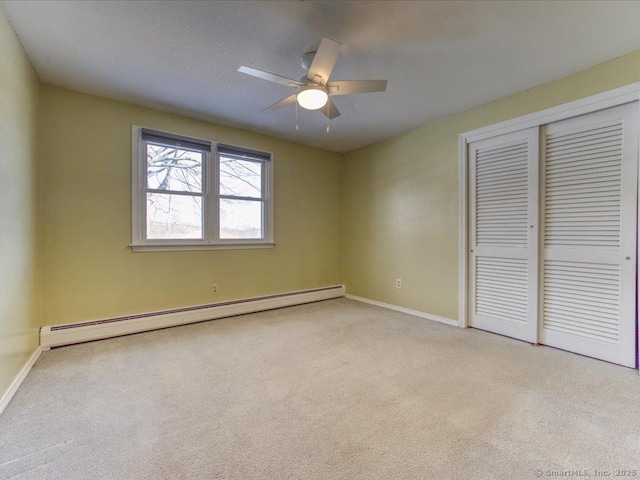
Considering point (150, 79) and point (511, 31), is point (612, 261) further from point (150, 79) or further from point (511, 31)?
point (150, 79)

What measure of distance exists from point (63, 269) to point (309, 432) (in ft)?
8.74

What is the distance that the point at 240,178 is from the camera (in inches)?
149

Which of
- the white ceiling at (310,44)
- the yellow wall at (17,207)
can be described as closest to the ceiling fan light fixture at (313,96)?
the white ceiling at (310,44)

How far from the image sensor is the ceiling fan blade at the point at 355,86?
197 centimetres

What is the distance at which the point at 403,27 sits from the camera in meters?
1.89

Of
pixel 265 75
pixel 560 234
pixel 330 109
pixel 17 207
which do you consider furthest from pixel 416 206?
pixel 17 207

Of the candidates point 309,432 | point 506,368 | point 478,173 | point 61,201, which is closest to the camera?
point 309,432

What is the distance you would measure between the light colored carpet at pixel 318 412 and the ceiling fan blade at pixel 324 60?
6.71 feet

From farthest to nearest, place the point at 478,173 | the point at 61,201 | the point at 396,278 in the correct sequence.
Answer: the point at 396,278, the point at 478,173, the point at 61,201

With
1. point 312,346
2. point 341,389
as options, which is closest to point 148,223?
point 312,346

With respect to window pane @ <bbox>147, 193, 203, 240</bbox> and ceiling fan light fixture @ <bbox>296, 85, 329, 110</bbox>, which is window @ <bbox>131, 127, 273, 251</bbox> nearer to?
window pane @ <bbox>147, 193, 203, 240</bbox>

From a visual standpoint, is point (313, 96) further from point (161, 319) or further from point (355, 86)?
point (161, 319)

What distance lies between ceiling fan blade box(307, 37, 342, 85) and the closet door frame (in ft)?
6.34

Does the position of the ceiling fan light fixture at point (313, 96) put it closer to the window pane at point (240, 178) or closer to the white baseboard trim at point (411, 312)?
the window pane at point (240, 178)
